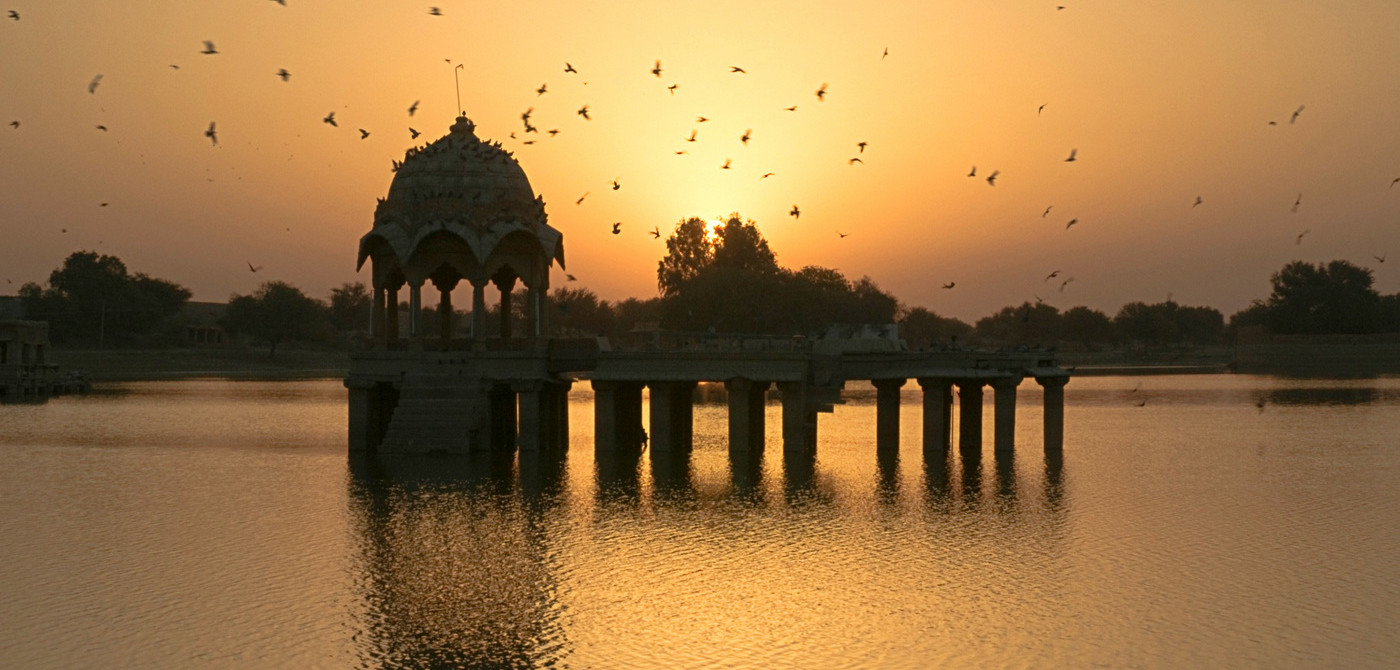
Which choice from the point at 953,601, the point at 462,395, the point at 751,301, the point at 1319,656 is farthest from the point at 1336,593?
the point at 751,301

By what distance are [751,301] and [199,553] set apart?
10114 cm

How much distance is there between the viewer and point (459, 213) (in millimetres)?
64062

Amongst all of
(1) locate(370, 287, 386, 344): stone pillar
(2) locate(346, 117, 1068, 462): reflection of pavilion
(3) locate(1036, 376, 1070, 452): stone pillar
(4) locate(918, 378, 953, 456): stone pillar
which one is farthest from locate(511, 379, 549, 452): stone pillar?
(3) locate(1036, 376, 1070, 452): stone pillar

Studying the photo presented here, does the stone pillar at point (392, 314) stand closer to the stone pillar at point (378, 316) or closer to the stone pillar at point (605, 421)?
the stone pillar at point (378, 316)

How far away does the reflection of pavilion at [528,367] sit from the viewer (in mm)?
60656

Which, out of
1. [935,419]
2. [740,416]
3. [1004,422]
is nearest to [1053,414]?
[1004,422]

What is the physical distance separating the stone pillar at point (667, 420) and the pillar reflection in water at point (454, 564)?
5.24m

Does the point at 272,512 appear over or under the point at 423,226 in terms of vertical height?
under

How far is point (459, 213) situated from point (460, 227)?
0.76 meters

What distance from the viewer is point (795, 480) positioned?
56031mm

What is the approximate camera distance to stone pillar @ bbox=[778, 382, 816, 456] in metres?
61.8

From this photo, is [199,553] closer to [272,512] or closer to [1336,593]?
[272,512]

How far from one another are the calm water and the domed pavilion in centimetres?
881

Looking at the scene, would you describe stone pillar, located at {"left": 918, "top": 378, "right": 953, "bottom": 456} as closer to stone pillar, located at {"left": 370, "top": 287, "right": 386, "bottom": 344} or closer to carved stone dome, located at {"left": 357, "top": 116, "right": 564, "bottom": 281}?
carved stone dome, located at {"left": 357, "top": 116, "right": 564, "bottom": 281}
